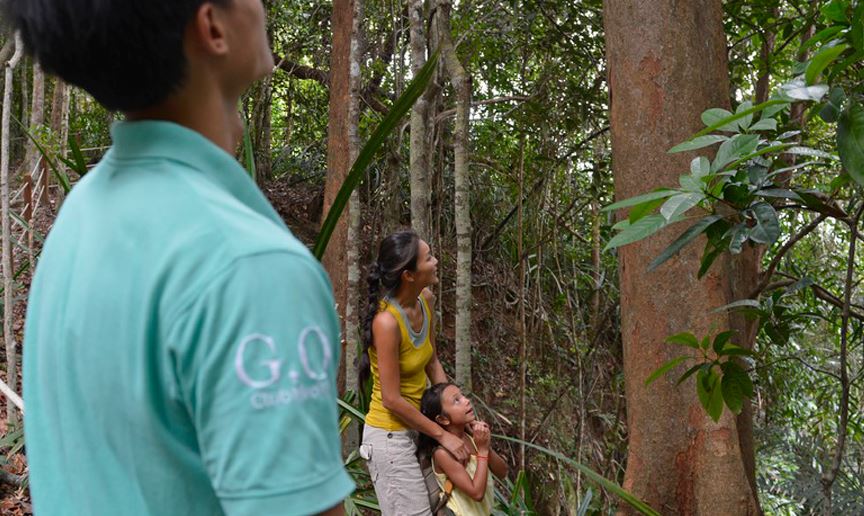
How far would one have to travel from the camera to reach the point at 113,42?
2.55ft

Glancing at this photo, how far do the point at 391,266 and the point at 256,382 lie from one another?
121 inches

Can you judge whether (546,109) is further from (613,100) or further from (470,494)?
(470,494)

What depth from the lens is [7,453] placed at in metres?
4.68

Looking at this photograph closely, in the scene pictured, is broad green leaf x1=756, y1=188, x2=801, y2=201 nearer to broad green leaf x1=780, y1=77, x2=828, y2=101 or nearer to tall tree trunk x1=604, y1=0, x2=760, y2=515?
broad green leaf x1=780, y1=77, x2=828, y2=101

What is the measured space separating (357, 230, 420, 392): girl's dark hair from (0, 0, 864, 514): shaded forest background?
766mm

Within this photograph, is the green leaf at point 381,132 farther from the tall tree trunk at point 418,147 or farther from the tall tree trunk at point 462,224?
the tall tree trunk at point 462,224

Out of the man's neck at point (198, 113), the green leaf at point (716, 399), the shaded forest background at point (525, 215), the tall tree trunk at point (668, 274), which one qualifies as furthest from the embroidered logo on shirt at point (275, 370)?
the shaded forest background at point (525, 215)

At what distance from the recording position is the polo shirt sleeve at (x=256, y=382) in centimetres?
68

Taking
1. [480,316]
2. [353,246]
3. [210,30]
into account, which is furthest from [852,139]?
[480,316]

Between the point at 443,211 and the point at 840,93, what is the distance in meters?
6.68

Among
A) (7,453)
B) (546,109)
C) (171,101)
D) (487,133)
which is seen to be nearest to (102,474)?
(171,101)

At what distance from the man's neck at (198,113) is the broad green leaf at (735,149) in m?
1.06

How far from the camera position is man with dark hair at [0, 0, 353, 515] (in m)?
0.69

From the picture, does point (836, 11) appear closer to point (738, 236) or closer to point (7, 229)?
point (738, 236)
